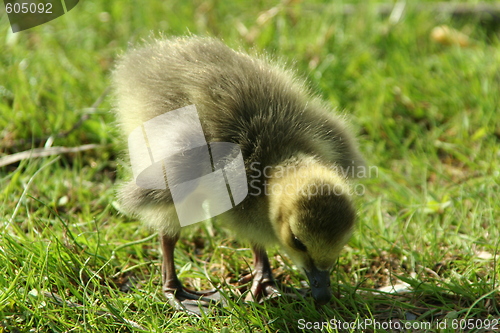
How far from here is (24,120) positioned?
3.68m

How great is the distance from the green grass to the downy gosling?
231 millimetres

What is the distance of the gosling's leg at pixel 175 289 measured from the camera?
2.69m

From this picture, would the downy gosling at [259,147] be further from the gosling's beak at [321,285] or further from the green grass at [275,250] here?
the green grass at [275,250]

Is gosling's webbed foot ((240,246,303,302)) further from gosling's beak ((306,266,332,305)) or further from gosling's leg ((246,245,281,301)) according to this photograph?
gosling's beak ((306,266,332,305))

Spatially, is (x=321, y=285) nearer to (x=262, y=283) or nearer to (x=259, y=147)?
(x=262, y=283)

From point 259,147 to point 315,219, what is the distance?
1.51ft

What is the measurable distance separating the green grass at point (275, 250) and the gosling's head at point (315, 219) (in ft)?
0.76

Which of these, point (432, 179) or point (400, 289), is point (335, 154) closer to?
point (400, 289)

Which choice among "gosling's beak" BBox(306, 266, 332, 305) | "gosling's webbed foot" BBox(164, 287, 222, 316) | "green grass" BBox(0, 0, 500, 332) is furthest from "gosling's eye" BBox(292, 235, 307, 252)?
"gosling's webbed foot" BBox(164, 287, 222, 316)

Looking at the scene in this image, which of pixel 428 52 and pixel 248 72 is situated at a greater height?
pixel 248 72

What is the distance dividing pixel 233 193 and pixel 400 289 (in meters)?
0.98

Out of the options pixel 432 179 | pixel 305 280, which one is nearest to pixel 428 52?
pixel 432 179

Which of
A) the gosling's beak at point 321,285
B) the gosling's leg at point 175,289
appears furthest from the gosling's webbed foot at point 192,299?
the gosling's beak at point 321,285

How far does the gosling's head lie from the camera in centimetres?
225
